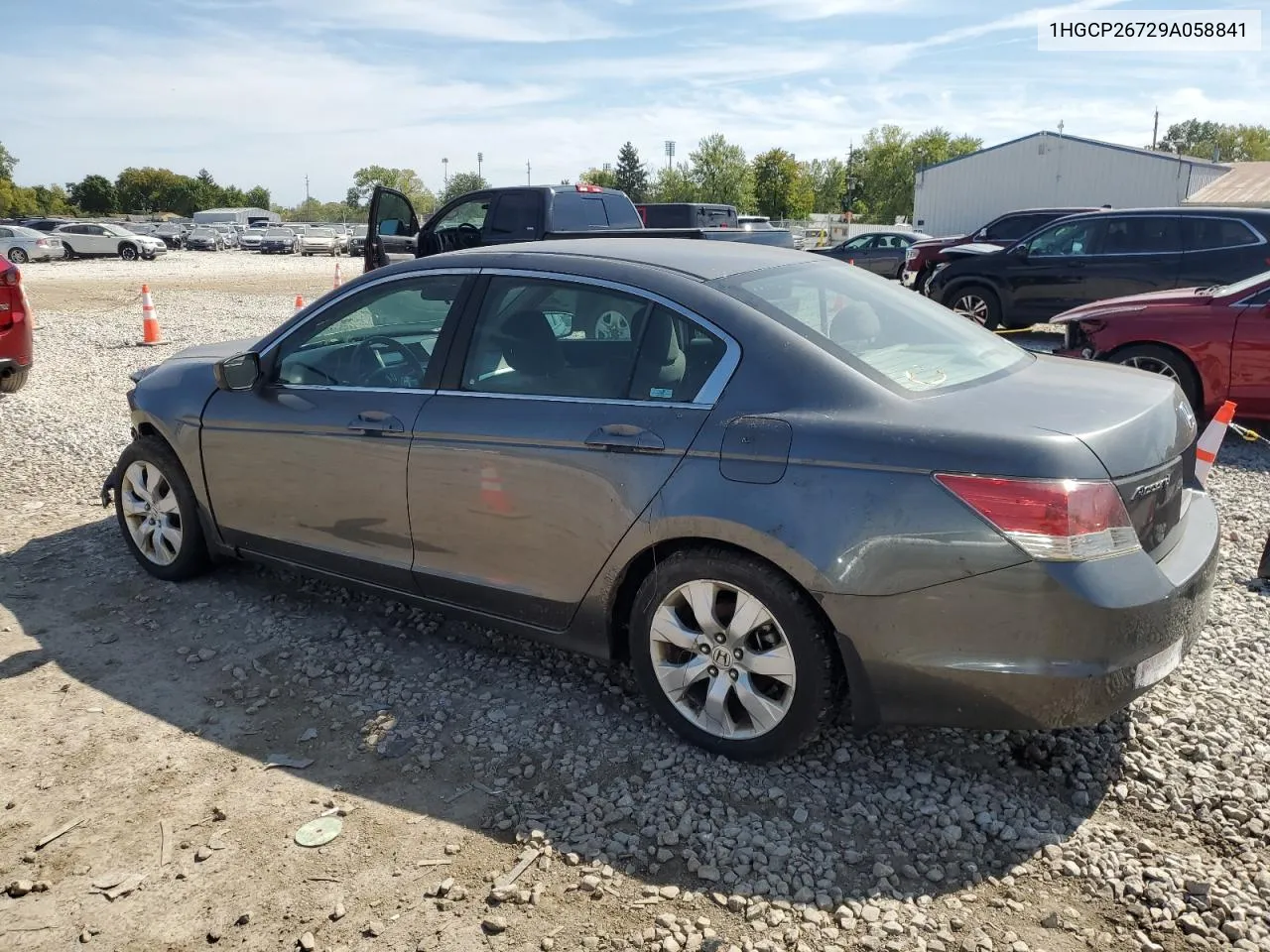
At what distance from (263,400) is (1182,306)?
21.8ft

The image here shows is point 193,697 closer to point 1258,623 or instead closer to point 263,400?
point 263,400

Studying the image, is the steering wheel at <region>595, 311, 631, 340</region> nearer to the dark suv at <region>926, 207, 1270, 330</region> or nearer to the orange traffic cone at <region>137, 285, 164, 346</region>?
the dark suv at <region>926, 207, 1270, 330</region>

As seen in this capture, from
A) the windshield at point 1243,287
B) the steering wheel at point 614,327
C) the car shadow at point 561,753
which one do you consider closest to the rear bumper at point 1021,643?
the car shadow at point 561,753

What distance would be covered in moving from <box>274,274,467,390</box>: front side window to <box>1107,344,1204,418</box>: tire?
586 centimetres

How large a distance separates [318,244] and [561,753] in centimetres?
4873

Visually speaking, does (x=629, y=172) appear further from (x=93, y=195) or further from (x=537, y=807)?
(x=537, y=807)

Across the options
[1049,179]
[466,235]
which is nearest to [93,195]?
[1049,179]

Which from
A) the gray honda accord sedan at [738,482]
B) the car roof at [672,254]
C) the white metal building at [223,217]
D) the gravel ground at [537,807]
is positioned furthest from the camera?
the white metal building at [223,217]

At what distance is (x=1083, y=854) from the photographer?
281 cm

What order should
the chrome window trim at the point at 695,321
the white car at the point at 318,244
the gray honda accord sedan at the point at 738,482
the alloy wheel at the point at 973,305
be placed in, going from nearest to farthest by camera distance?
the gray honda accord sedan at the point at 738,482 < the chrome window trim at the point at 695,321 < the alloy wheel at the point at 973,305 < the white car at the point at 318,244

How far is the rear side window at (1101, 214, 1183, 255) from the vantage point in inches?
448

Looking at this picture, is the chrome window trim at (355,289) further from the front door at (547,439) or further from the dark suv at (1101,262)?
the dark suv at (1101,262)

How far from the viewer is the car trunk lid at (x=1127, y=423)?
2.83 metres

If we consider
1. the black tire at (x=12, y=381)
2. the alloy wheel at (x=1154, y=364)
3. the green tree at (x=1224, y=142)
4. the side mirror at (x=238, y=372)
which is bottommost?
the black tire at (x=12, y=381)
